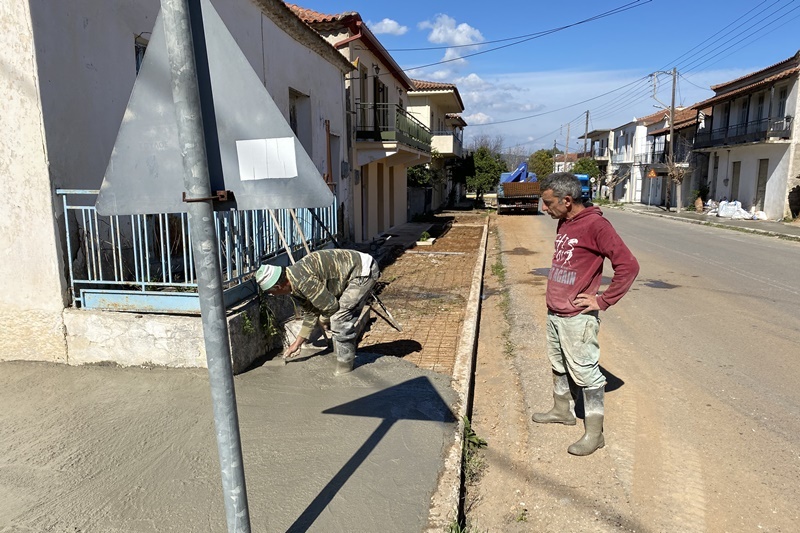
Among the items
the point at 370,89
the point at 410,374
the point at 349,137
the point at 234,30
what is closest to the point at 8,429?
the point at 410,374

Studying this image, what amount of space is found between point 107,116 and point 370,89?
12.2 m

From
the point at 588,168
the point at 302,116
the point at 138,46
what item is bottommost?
the point at 588,168

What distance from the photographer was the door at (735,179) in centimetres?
2970

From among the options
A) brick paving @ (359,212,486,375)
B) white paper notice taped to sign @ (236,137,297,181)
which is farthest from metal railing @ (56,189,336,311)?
white paper notice taped to sign @ (236,137,297,181)

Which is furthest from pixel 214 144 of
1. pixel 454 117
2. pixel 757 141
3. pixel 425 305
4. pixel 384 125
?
pixel 454 117

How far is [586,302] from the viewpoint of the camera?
3.49 meters

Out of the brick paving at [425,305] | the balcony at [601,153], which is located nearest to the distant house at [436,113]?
the brick paving at [425,305]

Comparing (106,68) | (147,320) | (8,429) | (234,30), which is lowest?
(8,429)

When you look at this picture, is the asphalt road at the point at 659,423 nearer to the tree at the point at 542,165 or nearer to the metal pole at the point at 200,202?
the metal pole at the point at 200,202

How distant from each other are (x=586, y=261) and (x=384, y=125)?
Result: 46.7ft

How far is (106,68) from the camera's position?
17.1 ft

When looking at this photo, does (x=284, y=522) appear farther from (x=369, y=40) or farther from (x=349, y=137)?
(x=369, y=40)

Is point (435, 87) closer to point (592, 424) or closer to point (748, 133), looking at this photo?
point (748, 133)

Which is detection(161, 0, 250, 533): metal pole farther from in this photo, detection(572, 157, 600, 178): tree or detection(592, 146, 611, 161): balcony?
detection(592, 146, 611, 161): balcony
